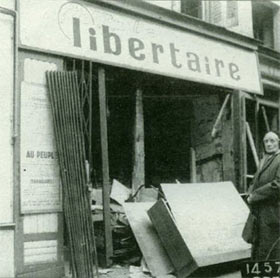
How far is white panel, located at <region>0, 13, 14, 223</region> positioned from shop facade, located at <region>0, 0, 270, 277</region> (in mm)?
12

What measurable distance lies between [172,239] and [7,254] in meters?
2.09

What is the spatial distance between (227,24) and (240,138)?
2.40 meters

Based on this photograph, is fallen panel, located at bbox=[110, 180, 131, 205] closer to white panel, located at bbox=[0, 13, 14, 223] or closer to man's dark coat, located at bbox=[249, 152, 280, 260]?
white panel, located at bbox=[0, 13, 14, 223]

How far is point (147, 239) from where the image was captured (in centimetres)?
645

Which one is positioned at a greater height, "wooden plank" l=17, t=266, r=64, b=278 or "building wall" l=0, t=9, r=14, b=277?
"building wall" l=0, t=9, r=14, b=277

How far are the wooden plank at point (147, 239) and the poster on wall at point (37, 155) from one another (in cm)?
116

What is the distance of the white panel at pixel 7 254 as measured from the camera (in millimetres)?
5430

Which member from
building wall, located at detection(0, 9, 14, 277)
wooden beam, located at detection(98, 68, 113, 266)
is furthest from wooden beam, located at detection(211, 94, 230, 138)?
building wall, located at detection(0, 9, 14, 277)

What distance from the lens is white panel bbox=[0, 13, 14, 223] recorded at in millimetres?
5520

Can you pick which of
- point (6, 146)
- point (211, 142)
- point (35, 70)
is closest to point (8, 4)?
point (35, 70)

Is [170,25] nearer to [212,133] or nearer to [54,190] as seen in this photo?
[212,133]

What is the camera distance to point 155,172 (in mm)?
9680

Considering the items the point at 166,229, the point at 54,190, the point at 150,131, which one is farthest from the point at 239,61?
the point at 54,190

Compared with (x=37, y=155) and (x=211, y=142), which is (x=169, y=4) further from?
(x=37, y=155)
